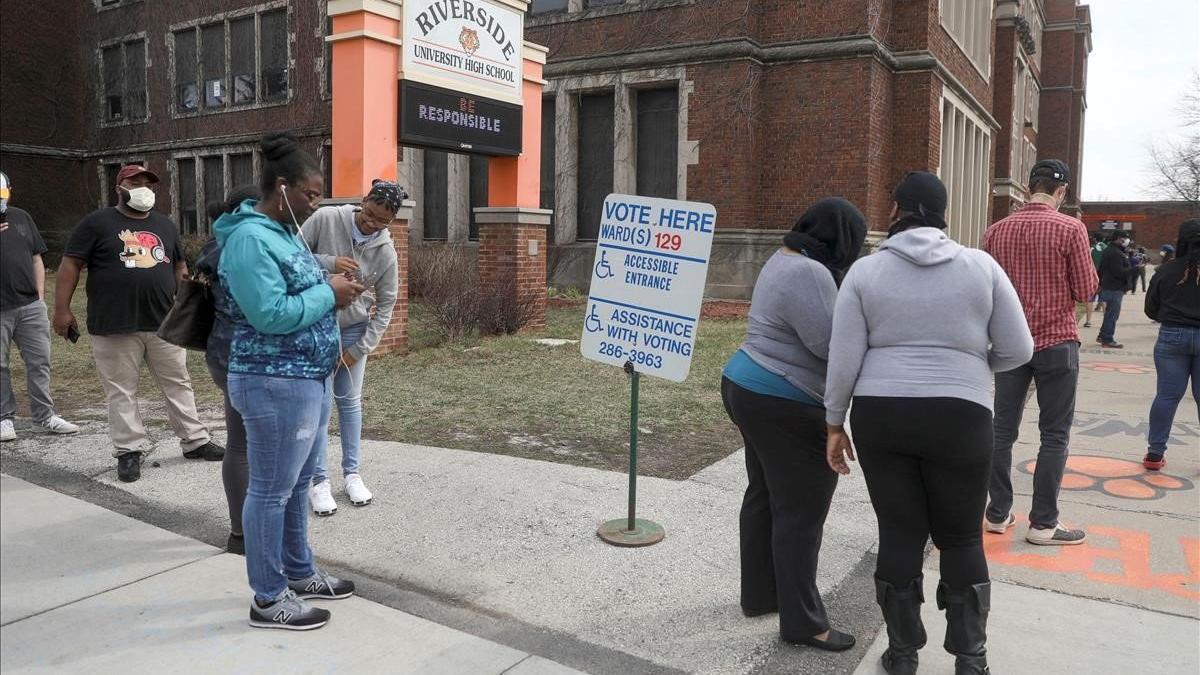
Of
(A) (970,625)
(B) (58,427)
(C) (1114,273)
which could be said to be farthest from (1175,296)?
(C) (1114,273)

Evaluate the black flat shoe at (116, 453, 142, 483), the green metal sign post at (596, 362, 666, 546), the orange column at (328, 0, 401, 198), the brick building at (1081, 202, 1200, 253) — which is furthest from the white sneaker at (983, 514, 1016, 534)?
the brick building at (1081, 202, 1200, 253)

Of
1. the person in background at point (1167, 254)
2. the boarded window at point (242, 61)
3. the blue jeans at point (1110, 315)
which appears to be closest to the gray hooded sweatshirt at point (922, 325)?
the person in background at point (1167, 254)

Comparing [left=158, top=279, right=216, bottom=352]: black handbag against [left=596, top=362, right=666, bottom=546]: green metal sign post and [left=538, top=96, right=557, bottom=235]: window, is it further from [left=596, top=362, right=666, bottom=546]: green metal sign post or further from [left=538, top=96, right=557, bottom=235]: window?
[left=538, top=96, right=557, bottom=235]: window

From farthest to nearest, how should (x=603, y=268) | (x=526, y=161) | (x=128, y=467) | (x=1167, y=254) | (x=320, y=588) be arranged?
1. (x=526, y=161)
2. (x=1167, y=254)
3. (x=128, y=467)
4. (x=603, y=268)
5. (x=320, y=588)

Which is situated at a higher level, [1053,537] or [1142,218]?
[1142,218]

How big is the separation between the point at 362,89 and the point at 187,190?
1995 cm

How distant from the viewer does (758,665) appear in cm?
325

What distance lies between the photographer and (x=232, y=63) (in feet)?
83.6

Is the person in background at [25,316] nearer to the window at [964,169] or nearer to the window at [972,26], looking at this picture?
the window at [964,169]

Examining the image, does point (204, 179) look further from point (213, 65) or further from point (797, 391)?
point (797, 391)

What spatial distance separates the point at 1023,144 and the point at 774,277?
116 ft

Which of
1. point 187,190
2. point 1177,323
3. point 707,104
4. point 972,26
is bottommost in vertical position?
point 1177,323

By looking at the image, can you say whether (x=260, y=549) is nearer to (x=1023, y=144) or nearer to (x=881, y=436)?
(x=881, y=436)

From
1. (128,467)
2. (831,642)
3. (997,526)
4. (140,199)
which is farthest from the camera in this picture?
(128,467)
